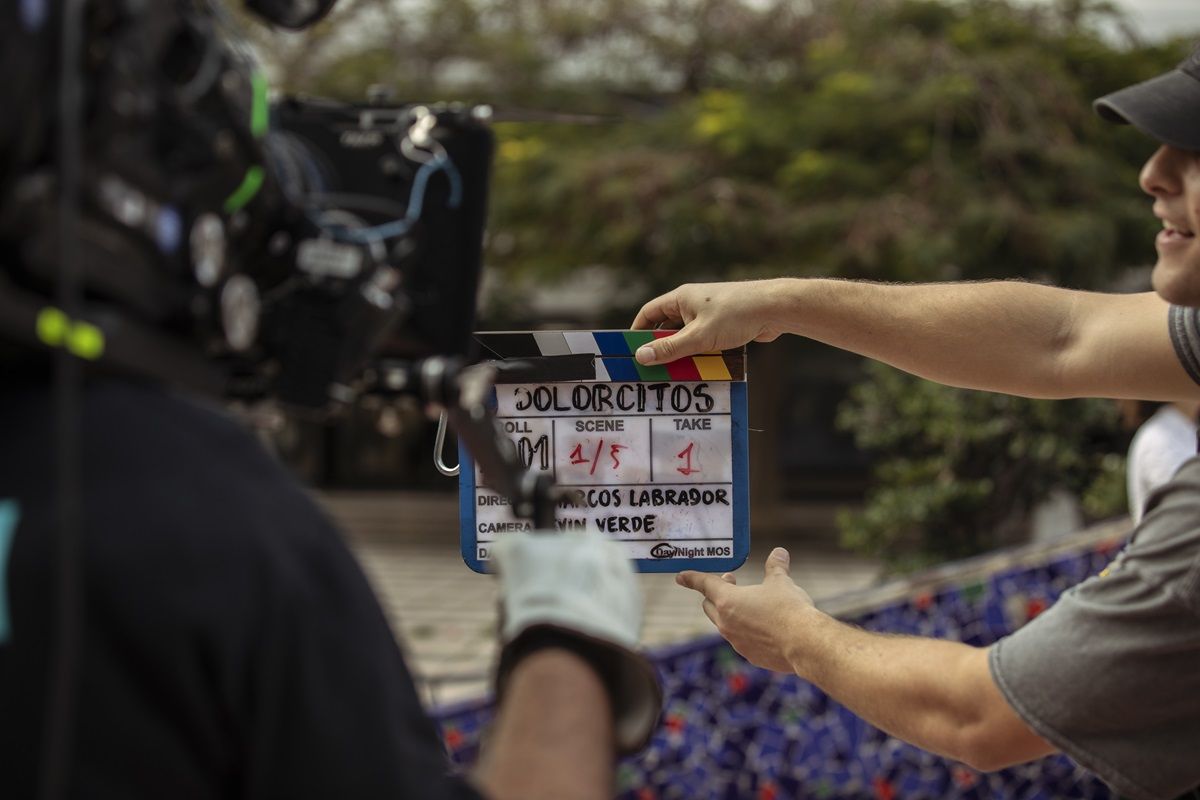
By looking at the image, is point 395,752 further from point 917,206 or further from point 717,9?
point 717,9

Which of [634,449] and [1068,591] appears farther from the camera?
[634,449]

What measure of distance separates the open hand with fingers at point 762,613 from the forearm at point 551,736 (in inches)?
27.9

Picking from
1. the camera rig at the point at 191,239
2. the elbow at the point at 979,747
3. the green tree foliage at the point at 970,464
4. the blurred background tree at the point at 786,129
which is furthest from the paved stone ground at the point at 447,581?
the camera rig at the point at 191,239

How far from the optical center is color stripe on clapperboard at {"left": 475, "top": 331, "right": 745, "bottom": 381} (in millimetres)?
1944

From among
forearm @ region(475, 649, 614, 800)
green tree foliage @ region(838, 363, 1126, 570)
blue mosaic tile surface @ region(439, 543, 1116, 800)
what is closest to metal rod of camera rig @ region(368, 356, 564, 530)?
forearm @ region(475, 649, 614, 800)

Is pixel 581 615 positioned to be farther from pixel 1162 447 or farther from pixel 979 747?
pixel 1162 447

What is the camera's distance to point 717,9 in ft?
35.7

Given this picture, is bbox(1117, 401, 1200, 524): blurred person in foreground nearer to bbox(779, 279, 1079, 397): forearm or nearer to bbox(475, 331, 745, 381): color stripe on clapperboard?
bbox(779, 279, 1079, 397): forearm

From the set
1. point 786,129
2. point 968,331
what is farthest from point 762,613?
point 786,129

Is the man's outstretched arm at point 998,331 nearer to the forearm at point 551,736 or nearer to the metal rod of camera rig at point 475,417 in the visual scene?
the metal rod of camera rig at point 475,417

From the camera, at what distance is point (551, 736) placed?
111 centimetres

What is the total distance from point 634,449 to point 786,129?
8023 mm

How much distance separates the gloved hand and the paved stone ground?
3356mm

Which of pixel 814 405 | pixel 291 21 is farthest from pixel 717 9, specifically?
pixel 291 21
